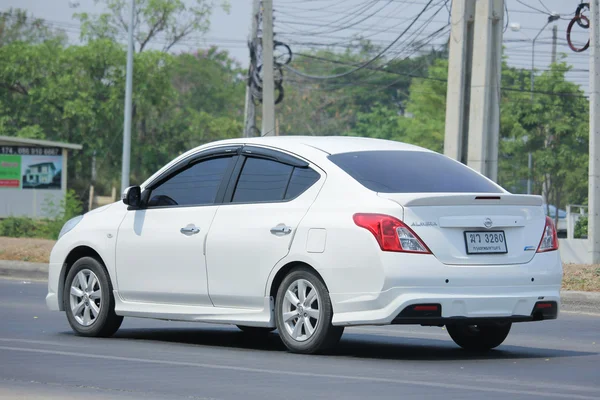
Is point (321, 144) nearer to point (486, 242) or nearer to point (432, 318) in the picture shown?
point (486, 242)

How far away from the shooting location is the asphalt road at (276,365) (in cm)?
728

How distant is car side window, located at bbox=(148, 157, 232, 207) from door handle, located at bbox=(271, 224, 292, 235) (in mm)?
919

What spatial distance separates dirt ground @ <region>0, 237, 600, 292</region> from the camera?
1642cm

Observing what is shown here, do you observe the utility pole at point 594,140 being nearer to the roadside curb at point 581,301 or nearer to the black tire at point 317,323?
the roadside curb at point 581,301

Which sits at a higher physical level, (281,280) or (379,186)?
(379,186)

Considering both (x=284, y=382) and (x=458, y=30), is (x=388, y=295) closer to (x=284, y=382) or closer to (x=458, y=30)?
(x=284, y=382)

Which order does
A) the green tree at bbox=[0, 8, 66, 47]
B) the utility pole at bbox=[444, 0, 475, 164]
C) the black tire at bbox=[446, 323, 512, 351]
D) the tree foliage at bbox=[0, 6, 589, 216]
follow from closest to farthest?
the black tire at bbox=[446, 323, 512, 351]
the utility pole at bbox=[444, 0, 475, 164]
the tree foliage at bbox=[0, 6, 589, 216]
the green tree at bbox=[0, 8, 66, 47]

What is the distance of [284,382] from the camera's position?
770 cm

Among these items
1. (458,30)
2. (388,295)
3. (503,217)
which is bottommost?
(388,295)

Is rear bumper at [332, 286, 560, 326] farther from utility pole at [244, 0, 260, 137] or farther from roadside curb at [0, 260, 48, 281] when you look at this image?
utility pole at [244, 0, 260, 137]

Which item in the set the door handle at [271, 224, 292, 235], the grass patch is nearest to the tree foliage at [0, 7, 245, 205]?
the grass patch

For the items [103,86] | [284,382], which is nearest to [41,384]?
[284,382]

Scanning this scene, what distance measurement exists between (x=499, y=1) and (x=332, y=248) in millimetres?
12299

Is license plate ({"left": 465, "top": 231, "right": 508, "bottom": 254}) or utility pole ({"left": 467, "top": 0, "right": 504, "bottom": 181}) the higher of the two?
utility pole ({"left": 467, "top": 0, "right": 504, "bottom": 181})
